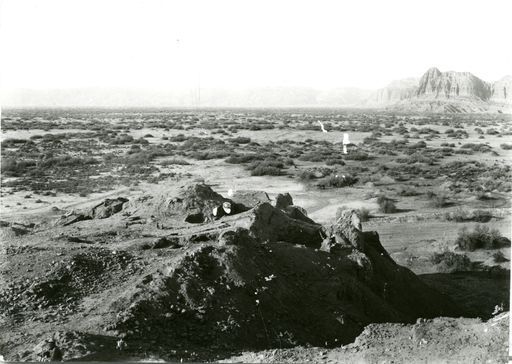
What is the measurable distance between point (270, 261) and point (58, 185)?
19.1 metres

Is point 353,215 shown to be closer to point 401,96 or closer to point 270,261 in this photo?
point 270,261

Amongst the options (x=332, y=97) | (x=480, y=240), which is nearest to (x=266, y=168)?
(x=480, y=240)

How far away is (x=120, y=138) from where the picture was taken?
141 feet

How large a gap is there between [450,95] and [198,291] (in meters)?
134

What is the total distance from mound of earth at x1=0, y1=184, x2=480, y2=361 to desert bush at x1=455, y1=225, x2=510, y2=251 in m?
5.50

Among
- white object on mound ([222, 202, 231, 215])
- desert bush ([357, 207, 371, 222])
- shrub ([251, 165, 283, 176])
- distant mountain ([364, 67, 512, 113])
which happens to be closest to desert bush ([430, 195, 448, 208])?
desert bush ([357, 207, 371, 222])

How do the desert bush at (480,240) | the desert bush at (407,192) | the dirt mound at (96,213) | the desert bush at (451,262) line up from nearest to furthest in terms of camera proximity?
the dirt mound at (96,213), the desert bush at (451,262), the desert bush at (480,240), the desert bush at (407,192)

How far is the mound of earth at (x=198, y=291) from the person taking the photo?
7.70 meters

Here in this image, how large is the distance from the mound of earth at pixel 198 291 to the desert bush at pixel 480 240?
550 cm

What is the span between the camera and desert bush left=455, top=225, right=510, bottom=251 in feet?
56.5

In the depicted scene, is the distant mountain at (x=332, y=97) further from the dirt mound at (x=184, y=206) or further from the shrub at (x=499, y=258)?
the dirt mound at (x=184, y=206)

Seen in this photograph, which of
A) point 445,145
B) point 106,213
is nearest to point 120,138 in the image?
point 445,145

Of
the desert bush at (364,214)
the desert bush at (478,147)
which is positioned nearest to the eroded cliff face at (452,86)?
the desert bush at (478,147)

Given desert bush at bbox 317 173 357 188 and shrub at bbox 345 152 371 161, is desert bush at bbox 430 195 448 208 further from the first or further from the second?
shrub at bbox 345 152 371 161
